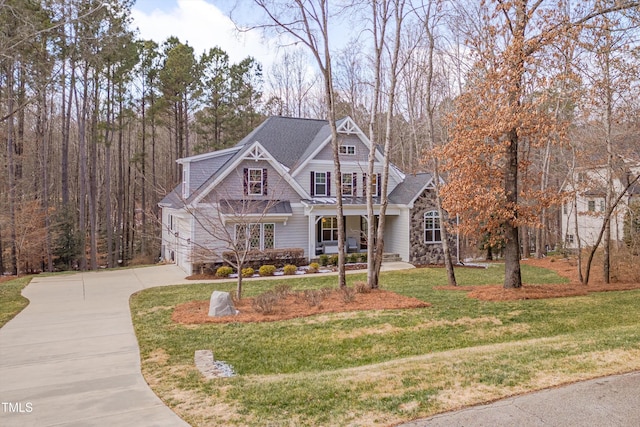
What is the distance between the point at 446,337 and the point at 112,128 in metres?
21.8

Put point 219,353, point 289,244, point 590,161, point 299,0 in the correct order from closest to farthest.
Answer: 1. point 219,353
2. point 299,0
3. point 590,161
4. point 289,244

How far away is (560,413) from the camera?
4.09 m

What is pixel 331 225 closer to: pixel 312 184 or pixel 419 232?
pixel 312 184

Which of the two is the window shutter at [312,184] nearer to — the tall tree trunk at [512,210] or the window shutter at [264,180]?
the window shutter at [264,180]

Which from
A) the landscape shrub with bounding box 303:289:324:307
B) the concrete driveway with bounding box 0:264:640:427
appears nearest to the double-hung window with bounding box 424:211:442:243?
the landscape shrub with bounding box 303:289:324:307

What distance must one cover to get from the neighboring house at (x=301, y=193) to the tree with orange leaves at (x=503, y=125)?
676 cm

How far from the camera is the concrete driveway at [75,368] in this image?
446cm

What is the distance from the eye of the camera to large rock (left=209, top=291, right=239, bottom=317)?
9.02 m

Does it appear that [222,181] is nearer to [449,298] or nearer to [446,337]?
[449,298]

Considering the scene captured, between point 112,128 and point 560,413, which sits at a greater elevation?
point 112,128

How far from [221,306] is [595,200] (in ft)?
94.7

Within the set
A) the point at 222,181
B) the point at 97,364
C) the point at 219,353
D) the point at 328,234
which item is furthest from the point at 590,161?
the point at 97,364

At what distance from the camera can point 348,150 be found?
20859 mm

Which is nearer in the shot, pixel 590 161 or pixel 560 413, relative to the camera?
pixel 560 413
